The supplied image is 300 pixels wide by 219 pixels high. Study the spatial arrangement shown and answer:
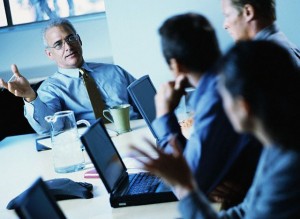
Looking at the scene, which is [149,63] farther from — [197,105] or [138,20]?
[197,105]

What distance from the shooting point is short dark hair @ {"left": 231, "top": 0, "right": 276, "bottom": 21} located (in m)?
2.30

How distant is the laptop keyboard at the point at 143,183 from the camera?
4.89 feet

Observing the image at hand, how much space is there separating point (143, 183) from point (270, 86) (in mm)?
712

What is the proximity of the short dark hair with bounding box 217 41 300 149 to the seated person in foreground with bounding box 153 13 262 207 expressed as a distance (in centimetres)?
27

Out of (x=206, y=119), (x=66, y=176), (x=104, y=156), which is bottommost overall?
(x=66, y=176)

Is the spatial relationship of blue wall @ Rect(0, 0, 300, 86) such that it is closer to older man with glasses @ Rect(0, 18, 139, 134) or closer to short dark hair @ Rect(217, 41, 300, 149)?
older man with glasses @ Rect(0, 18, 139, 134)

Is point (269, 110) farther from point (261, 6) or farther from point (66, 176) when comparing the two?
point (261, 6)

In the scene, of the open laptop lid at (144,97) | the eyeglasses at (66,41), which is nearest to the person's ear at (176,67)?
the open laptop lid at (144,97)

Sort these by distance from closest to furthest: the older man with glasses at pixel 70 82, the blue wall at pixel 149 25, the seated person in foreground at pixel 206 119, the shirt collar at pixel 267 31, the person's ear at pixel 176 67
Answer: the seated person in foreground at pixel 206 119, the person's ear at pixel 176 67, the shirt collar at pixel 267 31, the older man with glasses at pixel 70 82, the blue wall at pixel 149 25

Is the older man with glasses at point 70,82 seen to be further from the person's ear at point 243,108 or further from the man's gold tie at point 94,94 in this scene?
the person's ear at point 243,108

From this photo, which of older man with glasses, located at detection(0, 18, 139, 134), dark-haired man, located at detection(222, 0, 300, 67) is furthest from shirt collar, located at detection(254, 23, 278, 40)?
older man with glasses, located at detection(0, 18, 139, 134)

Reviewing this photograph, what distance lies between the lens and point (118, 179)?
158 centimetres

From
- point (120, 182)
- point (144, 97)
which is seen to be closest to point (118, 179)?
point (120, 182)

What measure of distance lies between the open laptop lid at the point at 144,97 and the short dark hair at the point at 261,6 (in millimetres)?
598
